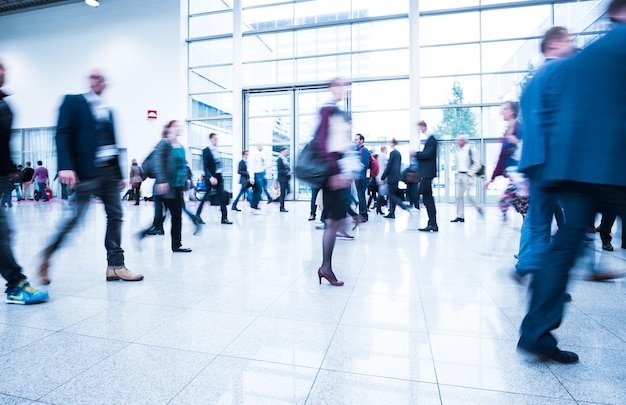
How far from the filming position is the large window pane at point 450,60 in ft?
44.3

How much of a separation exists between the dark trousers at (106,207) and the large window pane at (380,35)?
43.7ft

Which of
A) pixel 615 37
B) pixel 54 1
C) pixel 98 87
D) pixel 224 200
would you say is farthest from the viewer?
pixel 54 1

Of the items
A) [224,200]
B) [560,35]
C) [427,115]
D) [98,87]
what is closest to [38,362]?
[98,87]

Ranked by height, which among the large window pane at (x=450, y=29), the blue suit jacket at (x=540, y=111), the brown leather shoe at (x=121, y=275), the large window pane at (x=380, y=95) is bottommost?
the brown leather shoe at (x=121, y=275)

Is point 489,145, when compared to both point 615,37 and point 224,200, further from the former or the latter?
point 615,37

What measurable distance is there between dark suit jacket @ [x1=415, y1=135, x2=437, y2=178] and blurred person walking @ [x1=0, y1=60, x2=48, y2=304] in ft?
17.1

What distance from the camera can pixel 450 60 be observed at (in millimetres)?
13664

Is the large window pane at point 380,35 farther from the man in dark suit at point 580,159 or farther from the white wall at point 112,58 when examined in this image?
the man in dark suit at point 580,159

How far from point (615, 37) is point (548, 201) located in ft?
3.88

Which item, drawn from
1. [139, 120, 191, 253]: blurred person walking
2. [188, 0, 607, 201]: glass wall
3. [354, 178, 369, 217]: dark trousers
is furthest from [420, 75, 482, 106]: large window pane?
[139, 120, 191, 253]: blurred person walking

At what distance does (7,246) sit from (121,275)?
89cm

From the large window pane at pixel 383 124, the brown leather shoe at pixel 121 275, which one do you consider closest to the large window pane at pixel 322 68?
the large window pane at pixel 383 124

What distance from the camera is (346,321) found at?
89.9 inches

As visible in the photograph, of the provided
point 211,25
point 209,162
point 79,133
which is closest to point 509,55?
point 209,162
